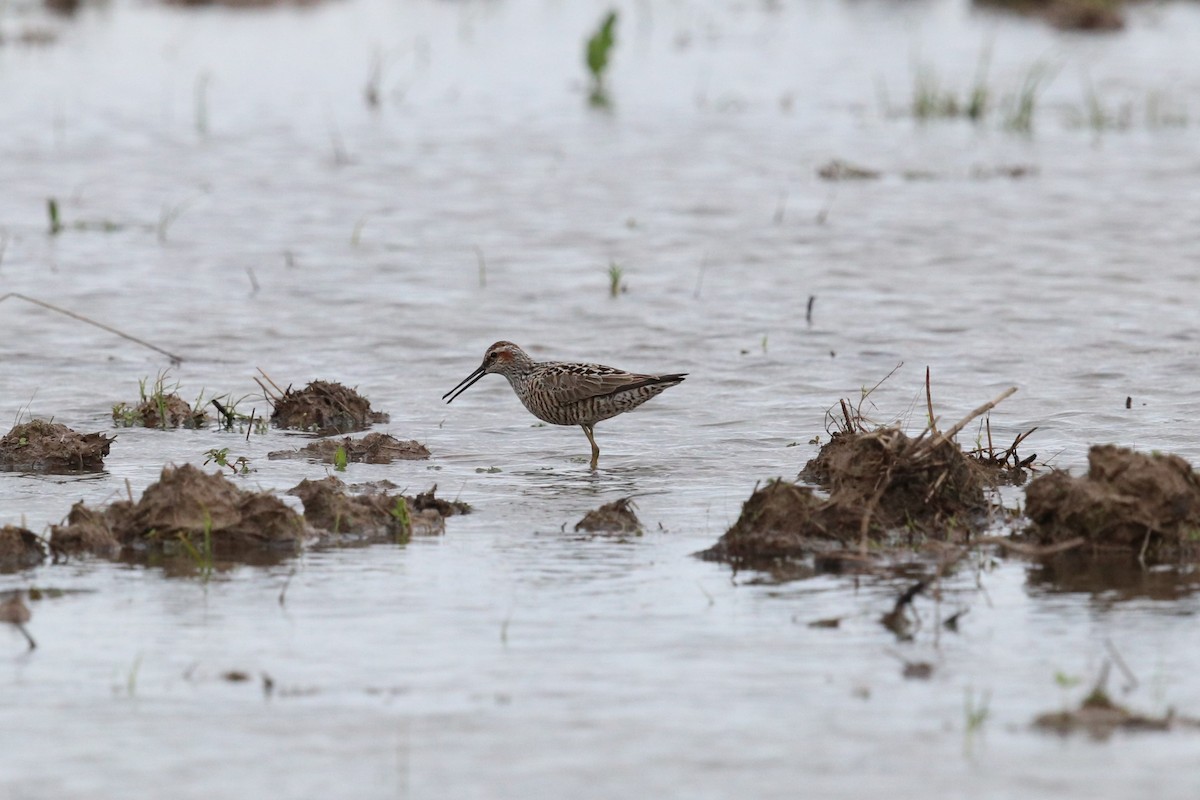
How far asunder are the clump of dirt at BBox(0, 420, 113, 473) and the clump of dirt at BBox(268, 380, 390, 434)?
1.55 metres

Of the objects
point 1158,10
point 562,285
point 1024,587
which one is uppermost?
point 1158,10

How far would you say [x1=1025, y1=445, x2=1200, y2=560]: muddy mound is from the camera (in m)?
8.12

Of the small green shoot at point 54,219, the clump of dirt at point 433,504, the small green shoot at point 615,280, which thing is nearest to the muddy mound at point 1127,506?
the clump of dirt at point 433,504

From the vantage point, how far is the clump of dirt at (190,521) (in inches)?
330

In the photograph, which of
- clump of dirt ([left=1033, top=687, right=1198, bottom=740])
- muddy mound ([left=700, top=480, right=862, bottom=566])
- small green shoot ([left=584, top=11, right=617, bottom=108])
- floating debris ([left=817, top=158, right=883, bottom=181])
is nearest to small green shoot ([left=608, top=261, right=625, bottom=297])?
floating debris ([left=817, top=158, right=883, bottom=181])

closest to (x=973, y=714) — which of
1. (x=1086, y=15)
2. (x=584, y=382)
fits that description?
(x=584, y=382)

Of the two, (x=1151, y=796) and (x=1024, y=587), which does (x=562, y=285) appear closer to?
(x=1024, y=587)

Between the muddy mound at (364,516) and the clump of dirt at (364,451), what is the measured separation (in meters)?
1.61

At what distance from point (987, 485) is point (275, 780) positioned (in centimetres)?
464

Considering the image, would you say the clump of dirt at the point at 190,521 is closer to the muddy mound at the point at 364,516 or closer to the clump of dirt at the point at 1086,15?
the muddy mound at the point at 364,516

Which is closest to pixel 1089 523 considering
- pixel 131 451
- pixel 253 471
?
pixel 253 471

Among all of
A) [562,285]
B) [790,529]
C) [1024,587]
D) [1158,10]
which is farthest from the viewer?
[1158,10]

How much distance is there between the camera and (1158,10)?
133ft

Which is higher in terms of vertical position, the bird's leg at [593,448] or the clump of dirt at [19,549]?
the bird's leg at [593,448]
